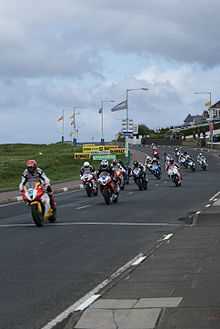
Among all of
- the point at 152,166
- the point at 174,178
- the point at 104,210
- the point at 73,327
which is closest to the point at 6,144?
the point at 152,166

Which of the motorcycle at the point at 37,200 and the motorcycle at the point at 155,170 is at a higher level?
the motorcycle at the point at 37,200

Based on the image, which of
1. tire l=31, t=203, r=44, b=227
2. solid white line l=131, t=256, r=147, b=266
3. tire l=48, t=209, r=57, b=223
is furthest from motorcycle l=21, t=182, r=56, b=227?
solid white line l=131, t=256, r=147, b=266

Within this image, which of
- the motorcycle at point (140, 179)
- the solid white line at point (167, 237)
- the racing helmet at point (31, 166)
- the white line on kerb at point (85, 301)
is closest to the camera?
the white line on kerb at point (85, 301)

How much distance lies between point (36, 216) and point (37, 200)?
489 millimetres

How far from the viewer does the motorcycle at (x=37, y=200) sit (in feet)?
62.6

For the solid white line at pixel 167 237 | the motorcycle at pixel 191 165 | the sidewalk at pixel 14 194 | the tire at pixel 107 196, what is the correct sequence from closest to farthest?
the solid white line at pixel 167 237 → the tire at pixel 107 196 → the sidewalk at pixel 14 194 → the motorcycle at pixel 191 165

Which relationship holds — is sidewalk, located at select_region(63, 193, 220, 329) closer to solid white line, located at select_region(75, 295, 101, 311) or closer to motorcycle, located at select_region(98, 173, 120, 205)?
solid white line, located at select_region(75, 295, 101, 311)

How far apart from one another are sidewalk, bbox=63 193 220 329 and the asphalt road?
503 mm

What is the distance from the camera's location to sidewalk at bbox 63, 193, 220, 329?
7.98m

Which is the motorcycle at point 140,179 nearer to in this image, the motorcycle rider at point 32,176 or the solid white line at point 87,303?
the motorcycle rider at point 32,176

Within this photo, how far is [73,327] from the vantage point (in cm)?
792

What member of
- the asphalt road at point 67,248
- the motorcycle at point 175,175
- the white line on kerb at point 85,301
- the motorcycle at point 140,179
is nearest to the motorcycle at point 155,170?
the motorcycle at point 175,175

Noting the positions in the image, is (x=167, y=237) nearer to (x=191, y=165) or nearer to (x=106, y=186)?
(x=106, y=186)

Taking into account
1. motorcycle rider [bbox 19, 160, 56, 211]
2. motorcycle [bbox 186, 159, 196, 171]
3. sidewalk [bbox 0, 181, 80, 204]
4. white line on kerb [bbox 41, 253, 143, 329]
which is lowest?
sidewalk [bbox 0, 181, 80, 204]
